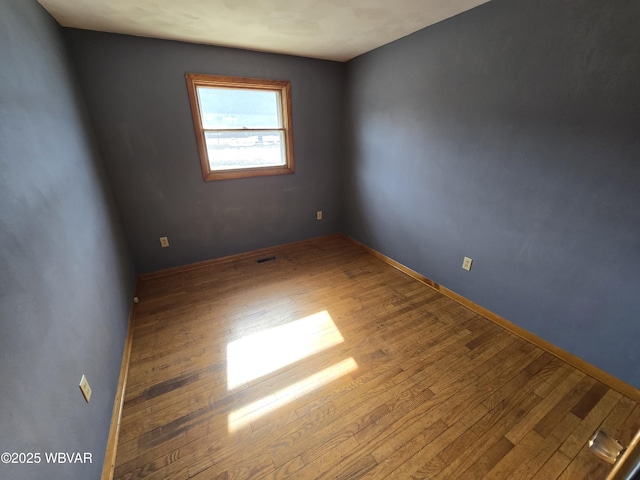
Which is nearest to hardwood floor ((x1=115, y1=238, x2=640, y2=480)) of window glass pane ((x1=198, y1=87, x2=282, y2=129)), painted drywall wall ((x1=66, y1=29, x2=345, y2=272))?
painted drywall wall ((x1=66, y1=29, x2=345, y2=272))

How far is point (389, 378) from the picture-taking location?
→ 1.63 metres

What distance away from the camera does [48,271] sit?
111cm

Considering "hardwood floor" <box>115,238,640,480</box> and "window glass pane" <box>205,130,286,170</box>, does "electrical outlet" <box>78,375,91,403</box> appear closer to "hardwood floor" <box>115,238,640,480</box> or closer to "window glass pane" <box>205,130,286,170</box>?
"hardwood floor" <box>115,238,640,480</box>

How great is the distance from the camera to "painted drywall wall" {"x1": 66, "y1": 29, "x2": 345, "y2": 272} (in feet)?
7.32

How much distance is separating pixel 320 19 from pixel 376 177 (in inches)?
62.5

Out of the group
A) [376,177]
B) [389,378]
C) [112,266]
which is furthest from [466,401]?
[112,266]

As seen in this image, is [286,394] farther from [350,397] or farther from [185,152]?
[185,152]

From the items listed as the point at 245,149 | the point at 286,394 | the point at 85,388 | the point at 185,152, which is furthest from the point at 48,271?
the point at 245,149

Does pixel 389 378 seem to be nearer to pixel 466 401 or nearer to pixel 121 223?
pixel 466 401

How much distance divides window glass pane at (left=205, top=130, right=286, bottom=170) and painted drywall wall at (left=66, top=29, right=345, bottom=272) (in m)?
0.18

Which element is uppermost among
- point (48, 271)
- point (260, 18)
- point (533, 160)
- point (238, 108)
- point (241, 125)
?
point (260, 18)

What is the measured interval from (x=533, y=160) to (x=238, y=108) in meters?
2.68

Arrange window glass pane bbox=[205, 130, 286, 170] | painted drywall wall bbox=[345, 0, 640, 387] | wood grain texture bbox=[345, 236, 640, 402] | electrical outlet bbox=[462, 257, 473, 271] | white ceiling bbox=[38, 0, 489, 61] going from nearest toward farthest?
painted drywall wall bbox=[345, 0, 640, 387] → wood grain texture bbox=[345, 236, 640, 402] → white ceiling bbox=[38, 0, 489, 61] → electrical outlet bbox=[462, 257, 473, 271] → window glass pane bbox=[205, 130, 286, 170]

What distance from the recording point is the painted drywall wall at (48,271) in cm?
A: 83
